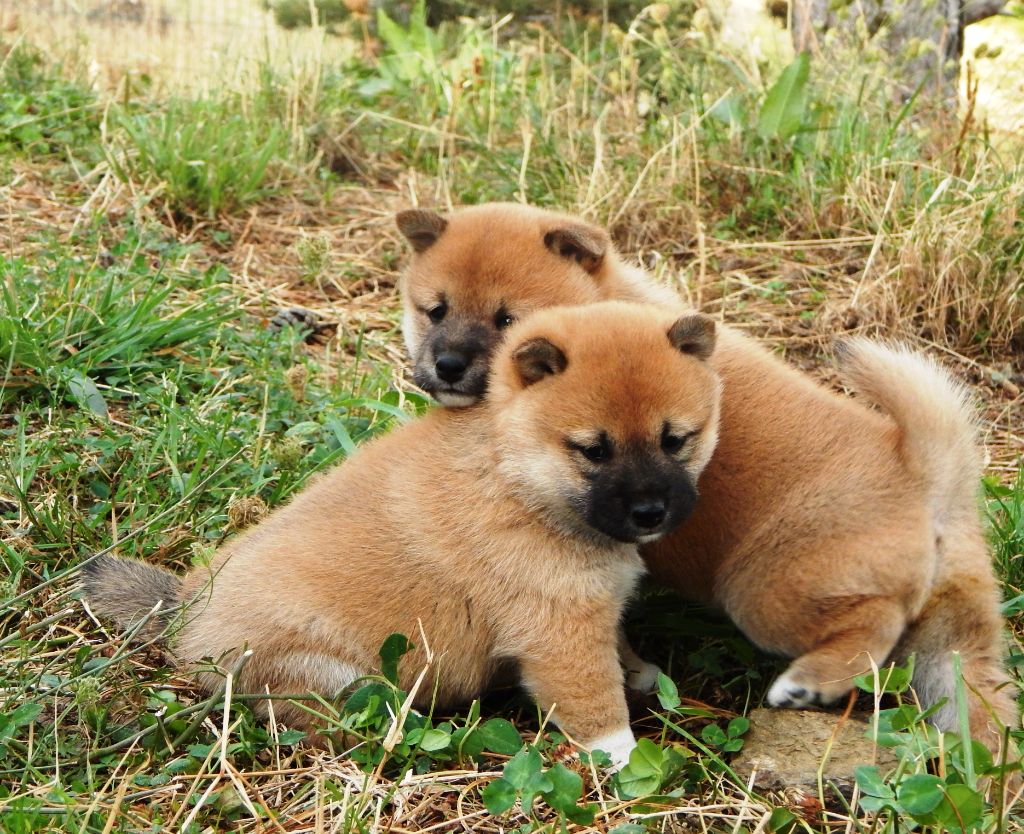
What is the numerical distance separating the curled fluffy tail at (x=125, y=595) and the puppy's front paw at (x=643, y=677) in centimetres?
145

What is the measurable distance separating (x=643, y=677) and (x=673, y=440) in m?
0.84

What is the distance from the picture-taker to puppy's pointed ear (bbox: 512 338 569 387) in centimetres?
341

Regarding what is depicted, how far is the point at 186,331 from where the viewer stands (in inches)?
199

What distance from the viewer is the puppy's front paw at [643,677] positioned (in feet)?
12.3

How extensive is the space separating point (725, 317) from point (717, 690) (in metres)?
2.47

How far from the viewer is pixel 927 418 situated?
348 cm

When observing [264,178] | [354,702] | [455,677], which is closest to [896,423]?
[455,677]

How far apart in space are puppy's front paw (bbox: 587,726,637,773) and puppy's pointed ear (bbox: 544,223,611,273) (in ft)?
6.14

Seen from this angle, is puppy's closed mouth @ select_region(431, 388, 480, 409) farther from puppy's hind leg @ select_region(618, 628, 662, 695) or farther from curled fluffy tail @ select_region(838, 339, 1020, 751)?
curled fluffy tail @ select_region(838, 339, 1020, 751)

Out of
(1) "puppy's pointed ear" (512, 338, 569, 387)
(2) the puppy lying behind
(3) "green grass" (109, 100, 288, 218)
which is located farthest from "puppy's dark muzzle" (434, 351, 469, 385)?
(3) "green grass" (109, 100, 288, 218)

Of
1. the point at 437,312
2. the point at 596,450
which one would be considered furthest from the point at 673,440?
the point at 437,312

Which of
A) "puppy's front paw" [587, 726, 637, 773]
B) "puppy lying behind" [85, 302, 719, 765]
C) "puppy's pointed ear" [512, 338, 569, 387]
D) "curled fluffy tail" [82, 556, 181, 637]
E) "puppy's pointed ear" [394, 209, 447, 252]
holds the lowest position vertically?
"puppy's front paw" [587, 726, 637, 773]

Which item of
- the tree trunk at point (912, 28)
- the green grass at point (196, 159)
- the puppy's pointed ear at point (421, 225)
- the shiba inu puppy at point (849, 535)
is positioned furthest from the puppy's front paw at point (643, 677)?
the tree trunk at point (912, 28)

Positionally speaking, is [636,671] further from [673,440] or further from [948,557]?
[948,557]
